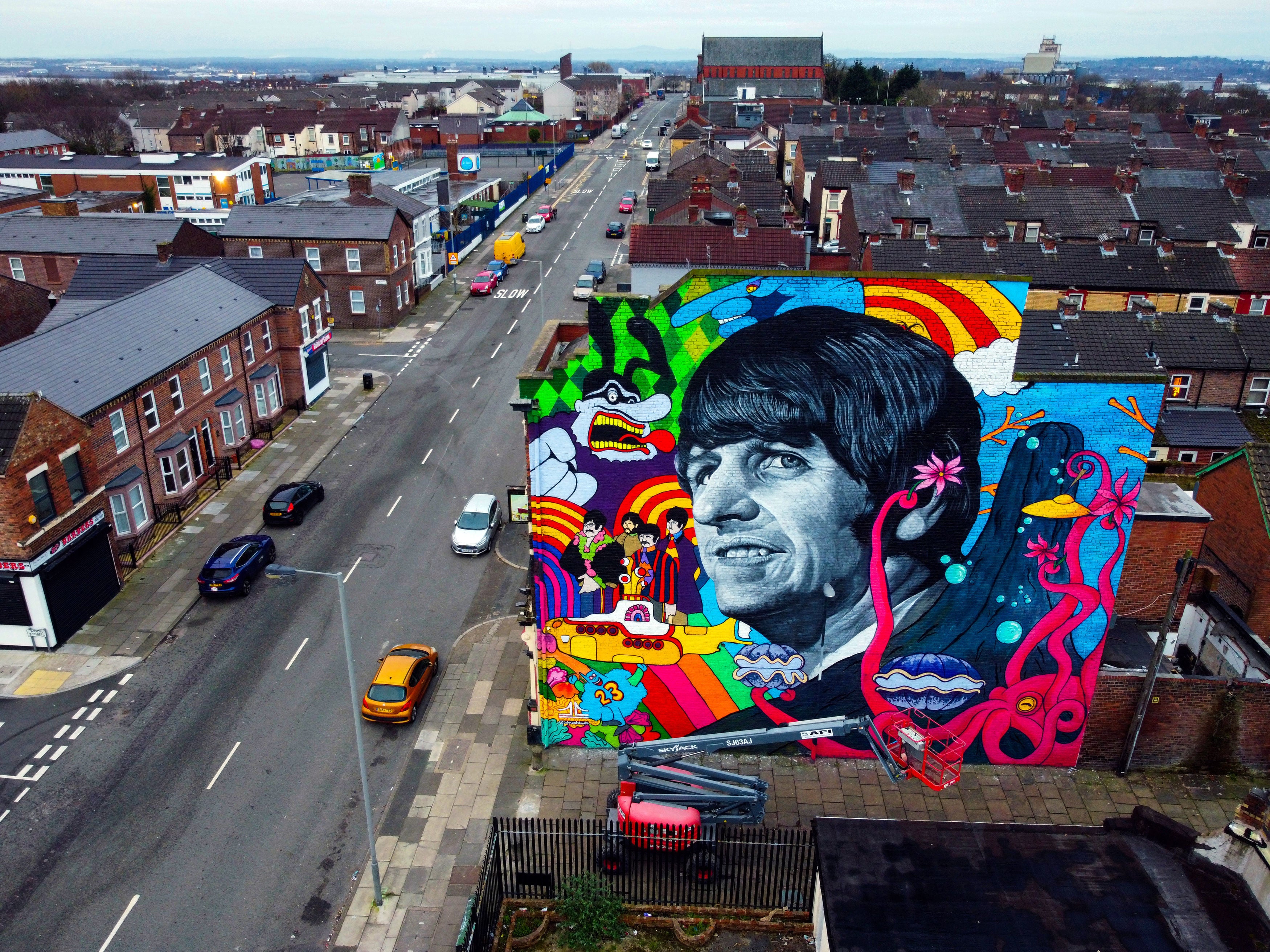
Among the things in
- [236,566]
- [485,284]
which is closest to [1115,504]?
[236,566]

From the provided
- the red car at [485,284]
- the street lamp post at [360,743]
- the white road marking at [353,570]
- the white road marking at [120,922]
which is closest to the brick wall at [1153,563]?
the street lamp post at [360,743]

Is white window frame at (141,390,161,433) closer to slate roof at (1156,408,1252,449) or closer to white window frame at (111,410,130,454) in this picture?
white window frame at (111,410,130,454)

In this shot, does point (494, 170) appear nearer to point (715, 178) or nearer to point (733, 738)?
point (715, 178)

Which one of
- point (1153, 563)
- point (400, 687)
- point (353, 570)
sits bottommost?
point (353, 570)

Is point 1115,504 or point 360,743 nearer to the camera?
point 360,743

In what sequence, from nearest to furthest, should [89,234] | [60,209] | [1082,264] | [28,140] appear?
[1082,264] → [89,234] → [60,209] → [28,140]

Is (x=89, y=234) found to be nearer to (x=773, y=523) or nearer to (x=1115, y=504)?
(x=773, y=523)

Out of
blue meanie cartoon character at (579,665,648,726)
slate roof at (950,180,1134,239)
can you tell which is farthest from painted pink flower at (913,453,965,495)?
slate roof at (950,180,1134,239)
